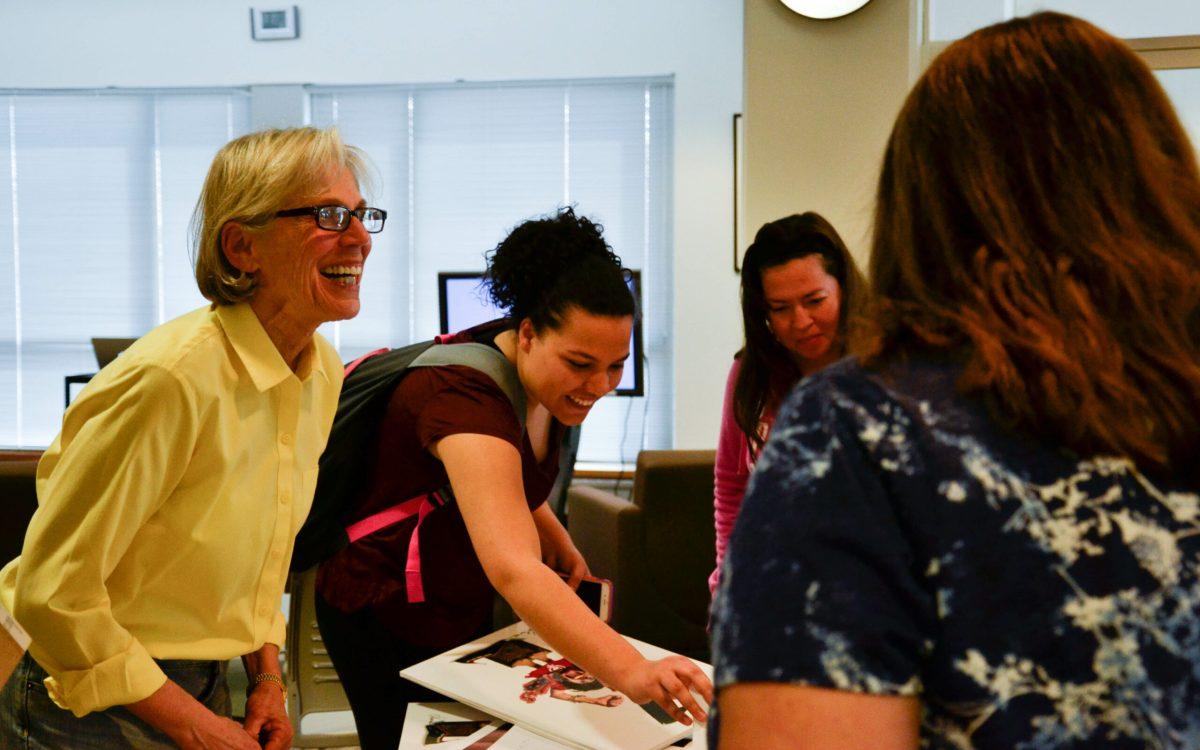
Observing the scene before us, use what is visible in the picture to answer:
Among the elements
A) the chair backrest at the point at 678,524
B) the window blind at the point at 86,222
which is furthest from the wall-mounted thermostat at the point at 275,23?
the chair backrest at the point at 678,524

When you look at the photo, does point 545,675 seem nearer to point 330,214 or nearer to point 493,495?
point 493,495

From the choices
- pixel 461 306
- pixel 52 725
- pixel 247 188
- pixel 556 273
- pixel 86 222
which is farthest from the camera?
pixel 86 222

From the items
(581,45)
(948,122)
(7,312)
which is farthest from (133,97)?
(948,122)

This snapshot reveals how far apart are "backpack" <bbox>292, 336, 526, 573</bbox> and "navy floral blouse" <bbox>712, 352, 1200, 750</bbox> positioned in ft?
3.26

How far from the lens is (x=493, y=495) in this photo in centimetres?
132

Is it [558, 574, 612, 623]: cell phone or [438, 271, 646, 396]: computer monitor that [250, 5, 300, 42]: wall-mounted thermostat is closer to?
[438, 271, 646, 396]: computer monitor

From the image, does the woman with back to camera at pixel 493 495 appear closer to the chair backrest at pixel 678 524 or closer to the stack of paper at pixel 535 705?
the stack of paper at pixel 535 705

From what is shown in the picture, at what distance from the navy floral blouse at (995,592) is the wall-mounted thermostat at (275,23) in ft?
18.6

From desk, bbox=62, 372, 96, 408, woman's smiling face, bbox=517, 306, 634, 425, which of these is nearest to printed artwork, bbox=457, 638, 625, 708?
woman's smiling face, bbox=517, 306, 634, 425

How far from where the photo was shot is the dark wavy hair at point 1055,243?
529 mm

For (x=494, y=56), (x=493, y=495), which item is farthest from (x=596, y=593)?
(x=494, y=56)

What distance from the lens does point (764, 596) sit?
533 mm

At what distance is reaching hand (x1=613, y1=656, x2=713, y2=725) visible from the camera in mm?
1193

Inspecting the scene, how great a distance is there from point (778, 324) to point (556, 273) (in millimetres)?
562
